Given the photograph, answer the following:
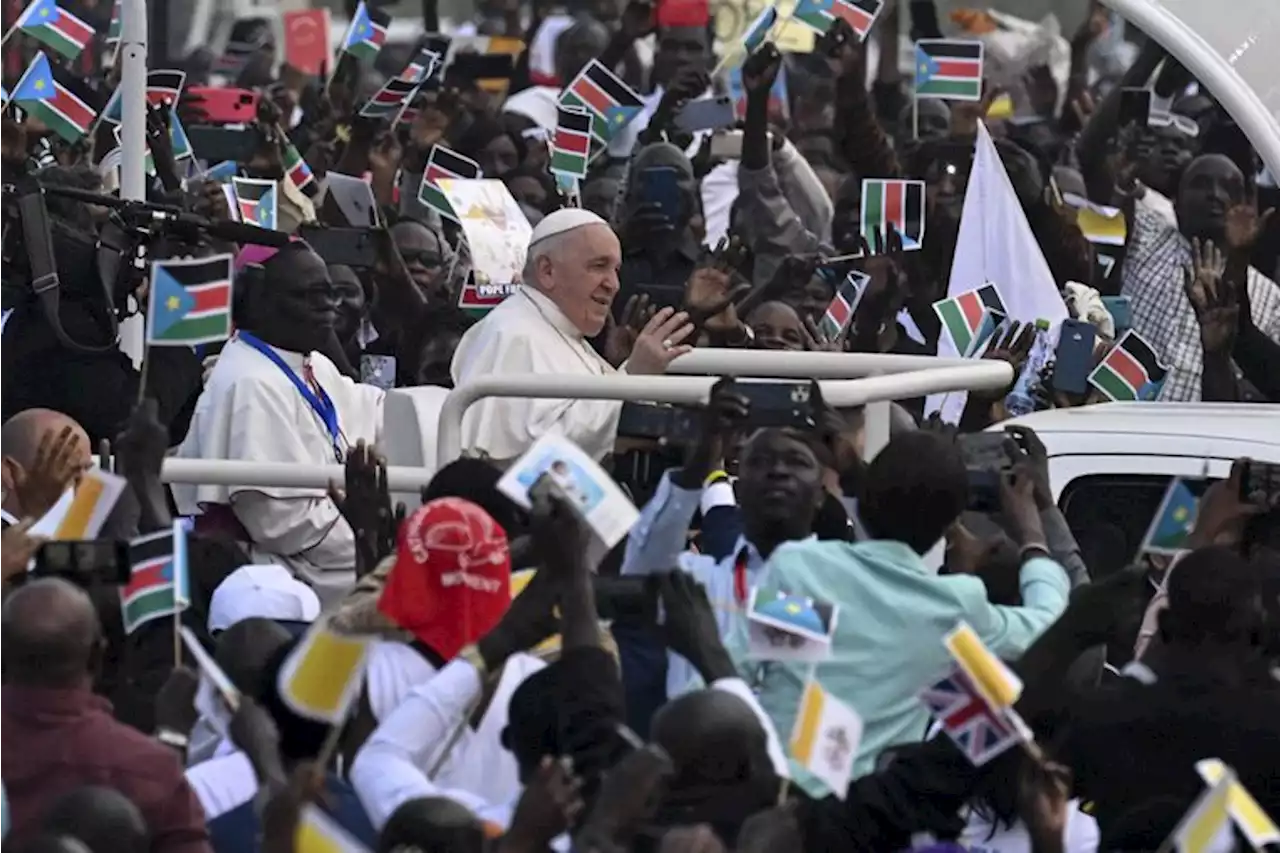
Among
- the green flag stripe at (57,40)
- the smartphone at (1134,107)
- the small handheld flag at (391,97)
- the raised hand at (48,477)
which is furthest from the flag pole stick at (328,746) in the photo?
the smartphone at (1134,107)

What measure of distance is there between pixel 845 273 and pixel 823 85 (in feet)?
14.9

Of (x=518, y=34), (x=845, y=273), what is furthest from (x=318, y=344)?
(x=518, y=34)

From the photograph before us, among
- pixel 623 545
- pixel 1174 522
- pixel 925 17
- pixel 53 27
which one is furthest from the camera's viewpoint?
pixel 925 17

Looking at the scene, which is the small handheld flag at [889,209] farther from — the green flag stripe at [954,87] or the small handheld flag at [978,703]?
the small handheld flag at [978,703]

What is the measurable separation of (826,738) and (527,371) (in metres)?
3.31

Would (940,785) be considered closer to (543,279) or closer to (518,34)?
(543,279)

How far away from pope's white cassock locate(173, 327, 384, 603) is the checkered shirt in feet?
9.97

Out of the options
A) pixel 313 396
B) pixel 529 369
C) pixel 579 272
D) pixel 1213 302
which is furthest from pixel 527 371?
pixel 1213 302

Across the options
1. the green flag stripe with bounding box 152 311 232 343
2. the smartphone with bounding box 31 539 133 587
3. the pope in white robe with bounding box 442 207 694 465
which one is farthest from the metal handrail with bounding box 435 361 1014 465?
the smartphone with bounding box 31 539 133 587

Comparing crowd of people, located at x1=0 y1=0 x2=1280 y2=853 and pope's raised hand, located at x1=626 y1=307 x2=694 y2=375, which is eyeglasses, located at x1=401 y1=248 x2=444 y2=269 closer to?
crowd of people, located at x1=0 y1=0 x2=1280 y2=853

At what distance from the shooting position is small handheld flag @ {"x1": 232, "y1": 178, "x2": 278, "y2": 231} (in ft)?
36.2

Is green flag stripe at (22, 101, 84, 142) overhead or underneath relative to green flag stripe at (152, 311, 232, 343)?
underneath

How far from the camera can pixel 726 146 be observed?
46.2 ft

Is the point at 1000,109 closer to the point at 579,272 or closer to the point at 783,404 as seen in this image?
the point at 579,272
